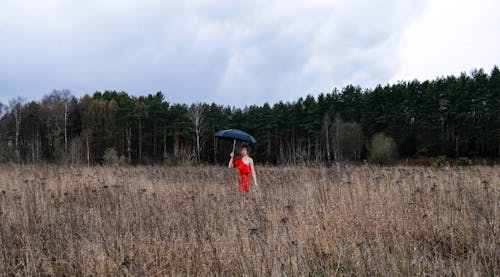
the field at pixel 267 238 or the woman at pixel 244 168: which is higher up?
the woman at pixel 244 168

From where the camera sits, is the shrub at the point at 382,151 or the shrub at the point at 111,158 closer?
the shrub at the point at 111,158

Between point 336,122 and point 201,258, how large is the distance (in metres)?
40.4

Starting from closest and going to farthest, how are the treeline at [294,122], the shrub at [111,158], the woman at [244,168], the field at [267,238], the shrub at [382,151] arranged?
1. the field at [267,238]
2. the woman at [244,168]
3. the shrub at [111,158]
4. the shrub at [382,151]
5. the treeline at [294,122]

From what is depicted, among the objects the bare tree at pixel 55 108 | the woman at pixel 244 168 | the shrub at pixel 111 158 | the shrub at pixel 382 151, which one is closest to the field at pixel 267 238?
the woman at pixel 244 168

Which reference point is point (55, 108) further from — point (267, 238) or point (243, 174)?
point (267, 238)

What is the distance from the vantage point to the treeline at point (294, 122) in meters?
36.5

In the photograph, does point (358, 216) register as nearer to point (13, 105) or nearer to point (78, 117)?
point (13, 105)

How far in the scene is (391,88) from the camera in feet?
141

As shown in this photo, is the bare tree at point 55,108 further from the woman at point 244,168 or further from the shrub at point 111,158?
the woman at point 244,168

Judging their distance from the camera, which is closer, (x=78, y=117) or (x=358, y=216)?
(x=358, y=216)

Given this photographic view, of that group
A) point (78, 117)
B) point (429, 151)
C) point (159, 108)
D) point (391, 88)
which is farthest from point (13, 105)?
point (429, 151)

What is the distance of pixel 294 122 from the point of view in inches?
1855

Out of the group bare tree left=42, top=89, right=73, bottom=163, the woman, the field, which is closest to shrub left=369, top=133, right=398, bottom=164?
the woman

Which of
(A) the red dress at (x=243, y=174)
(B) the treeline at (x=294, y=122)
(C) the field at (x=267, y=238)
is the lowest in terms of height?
(C) the field at (x=267, y=238)
